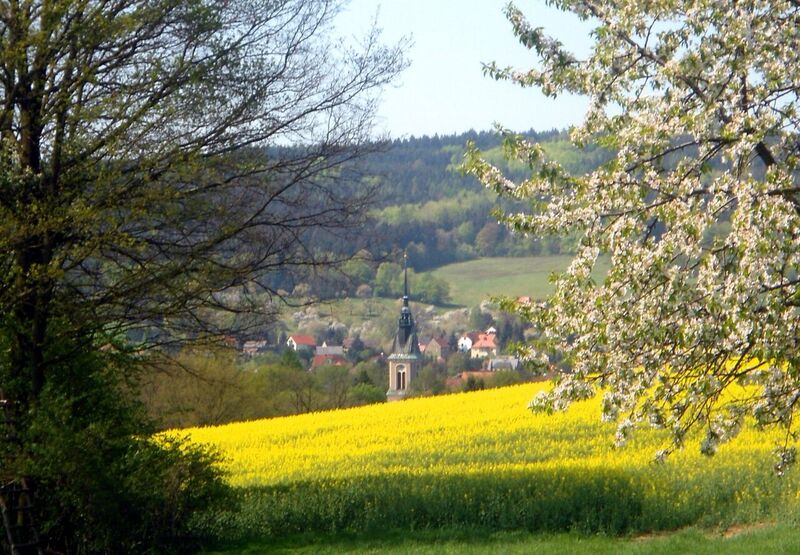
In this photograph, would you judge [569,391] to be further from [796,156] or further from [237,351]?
[237,351]

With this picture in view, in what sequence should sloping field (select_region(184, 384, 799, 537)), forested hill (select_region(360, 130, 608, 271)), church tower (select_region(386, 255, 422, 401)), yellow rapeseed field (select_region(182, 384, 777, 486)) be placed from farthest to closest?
forested hill (select_region(360, 130, 608, 271)), church tower (select_region(386, 255, 422, 401)), yellow rapeseed field (select_region(182, 384, 777, 486)), sloping field (select_region(184, 384, 799, 537))

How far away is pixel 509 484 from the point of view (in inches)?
655

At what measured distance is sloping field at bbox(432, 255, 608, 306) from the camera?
140 meters

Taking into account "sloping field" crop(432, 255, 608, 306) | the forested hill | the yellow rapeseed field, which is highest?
the forested hill

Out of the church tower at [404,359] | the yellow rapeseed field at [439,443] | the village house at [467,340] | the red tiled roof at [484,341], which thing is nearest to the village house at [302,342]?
the village house at [467,340]

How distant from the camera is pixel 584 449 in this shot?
70.7 ft

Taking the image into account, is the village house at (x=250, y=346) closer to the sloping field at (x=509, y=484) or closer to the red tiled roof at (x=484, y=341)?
the sloping field at (x=509, y=484)

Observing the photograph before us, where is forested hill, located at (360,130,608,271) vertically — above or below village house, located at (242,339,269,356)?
above

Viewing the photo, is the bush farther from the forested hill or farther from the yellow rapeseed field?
the forested hill

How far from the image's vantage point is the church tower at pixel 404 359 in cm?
6136

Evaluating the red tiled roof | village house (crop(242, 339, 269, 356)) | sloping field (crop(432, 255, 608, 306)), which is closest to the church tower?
the red tiled roof

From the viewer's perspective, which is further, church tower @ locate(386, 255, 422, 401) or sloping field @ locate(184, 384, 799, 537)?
church tower @ locate(386, 255, 422, 401)

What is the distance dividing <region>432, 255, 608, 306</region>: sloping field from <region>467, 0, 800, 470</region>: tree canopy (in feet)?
408

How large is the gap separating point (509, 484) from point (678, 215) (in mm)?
9096
